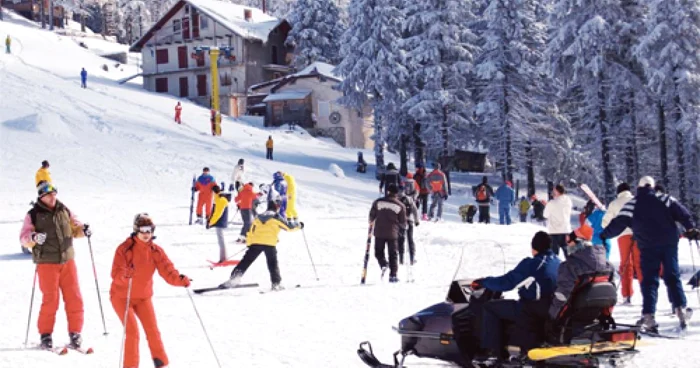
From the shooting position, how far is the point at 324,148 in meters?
46.2

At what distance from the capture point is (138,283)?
23.3 ft

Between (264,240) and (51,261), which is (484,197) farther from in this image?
(51,261)

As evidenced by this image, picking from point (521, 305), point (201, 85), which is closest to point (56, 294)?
point (521, 305)

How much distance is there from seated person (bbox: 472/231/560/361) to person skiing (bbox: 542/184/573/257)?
7637 mm

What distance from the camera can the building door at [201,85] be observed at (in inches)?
2452

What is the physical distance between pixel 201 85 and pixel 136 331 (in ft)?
188

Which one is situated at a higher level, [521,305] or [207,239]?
[521,305]

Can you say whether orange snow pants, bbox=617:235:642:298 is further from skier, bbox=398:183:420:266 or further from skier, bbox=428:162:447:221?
skier, bbox=428:162:447:221

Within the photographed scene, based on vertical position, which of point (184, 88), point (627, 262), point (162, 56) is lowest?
point (627, 262)

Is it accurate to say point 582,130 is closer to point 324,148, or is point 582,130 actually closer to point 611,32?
point 611,32

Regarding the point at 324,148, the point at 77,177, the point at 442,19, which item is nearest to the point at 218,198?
the point at 77,177

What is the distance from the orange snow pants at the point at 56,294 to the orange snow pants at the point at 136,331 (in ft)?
3.88

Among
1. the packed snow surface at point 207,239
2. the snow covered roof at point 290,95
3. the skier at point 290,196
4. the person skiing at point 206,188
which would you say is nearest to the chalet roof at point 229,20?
the snow covered roof at point 290,95

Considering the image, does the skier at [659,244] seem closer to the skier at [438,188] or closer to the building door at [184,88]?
the skier at [438,188]
